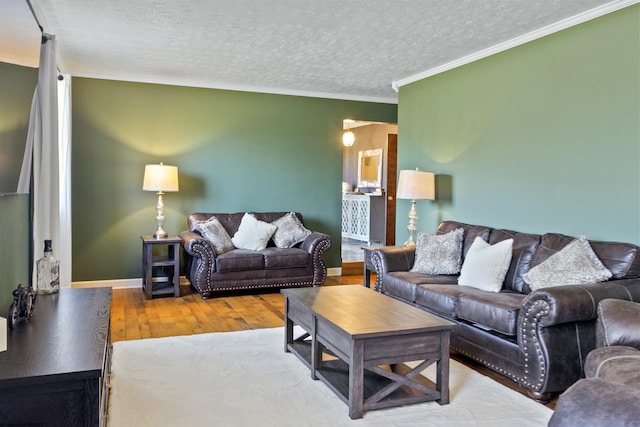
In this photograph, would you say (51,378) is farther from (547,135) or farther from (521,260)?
(547,135)

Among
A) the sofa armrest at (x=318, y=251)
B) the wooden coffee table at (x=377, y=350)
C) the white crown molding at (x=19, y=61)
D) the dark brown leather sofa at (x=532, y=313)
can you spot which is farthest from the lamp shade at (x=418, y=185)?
the white crown molding at (x=19, y=61)

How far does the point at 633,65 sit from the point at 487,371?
2311 mm

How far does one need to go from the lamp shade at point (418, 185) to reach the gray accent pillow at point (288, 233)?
1.54 meters

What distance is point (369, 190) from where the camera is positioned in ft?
35.7

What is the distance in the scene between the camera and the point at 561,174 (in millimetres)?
4098

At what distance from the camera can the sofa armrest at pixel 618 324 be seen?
2420 mm

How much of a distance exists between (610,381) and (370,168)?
9248 mm

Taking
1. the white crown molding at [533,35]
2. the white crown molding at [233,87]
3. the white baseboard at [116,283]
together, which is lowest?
the white baseboard at [116,283]

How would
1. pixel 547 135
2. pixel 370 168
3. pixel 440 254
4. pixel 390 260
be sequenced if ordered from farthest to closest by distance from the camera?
pixel 370 168, pixel 390 260, pixel 440 254, pixel 547 135

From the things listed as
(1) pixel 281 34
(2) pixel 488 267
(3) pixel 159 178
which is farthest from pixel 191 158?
(2) pixel 488 267

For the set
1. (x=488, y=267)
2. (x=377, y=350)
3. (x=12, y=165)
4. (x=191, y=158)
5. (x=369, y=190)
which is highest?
(x=191, y=158)

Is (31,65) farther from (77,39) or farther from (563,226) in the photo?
(563,226)

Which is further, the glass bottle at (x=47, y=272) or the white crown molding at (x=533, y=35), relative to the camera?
the white crown molding at (x=533, y=35)

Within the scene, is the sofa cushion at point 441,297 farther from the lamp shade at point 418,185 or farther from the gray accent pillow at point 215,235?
the gray accent pillow at point 215,235
